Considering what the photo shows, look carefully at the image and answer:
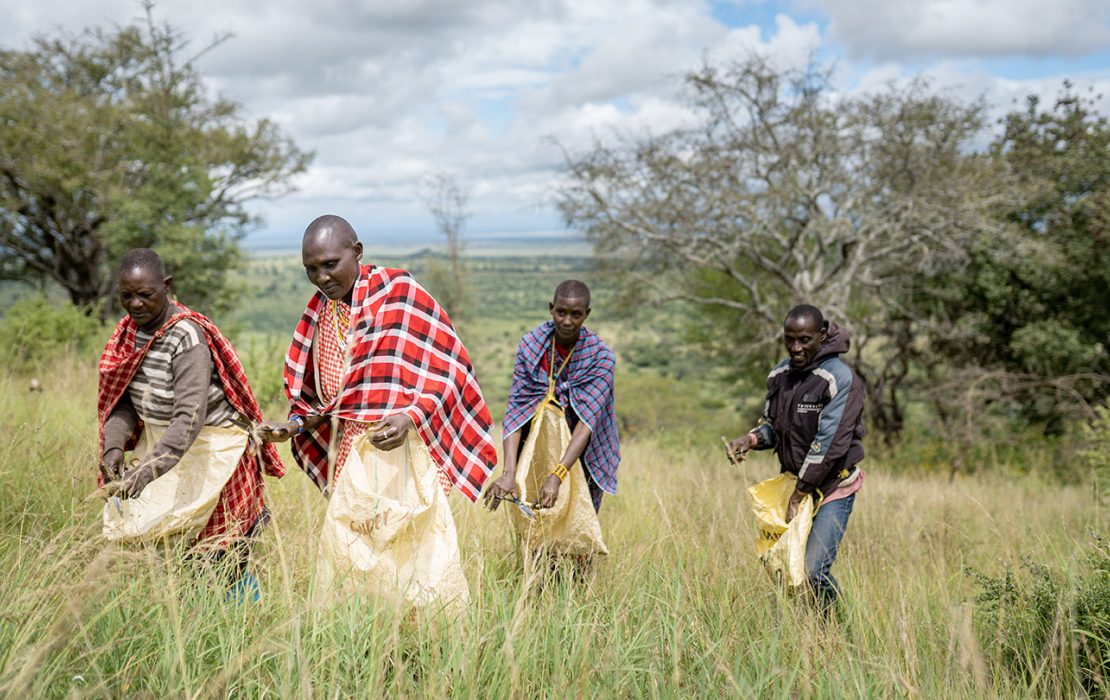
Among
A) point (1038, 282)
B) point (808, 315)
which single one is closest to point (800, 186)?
point (1038, 282)

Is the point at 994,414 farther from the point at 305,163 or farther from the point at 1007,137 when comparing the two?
the point at 305,163

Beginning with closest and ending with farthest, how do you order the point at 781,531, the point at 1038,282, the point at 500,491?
the point at 500,491 → the point at 781,531 → the point at 1038,282

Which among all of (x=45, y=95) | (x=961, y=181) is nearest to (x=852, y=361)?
(x=961, y=181)

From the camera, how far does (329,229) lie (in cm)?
312

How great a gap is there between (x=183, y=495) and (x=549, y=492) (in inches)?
62.8

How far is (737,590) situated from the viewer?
3.49 meters

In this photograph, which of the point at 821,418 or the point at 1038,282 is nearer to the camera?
the point at 821,418

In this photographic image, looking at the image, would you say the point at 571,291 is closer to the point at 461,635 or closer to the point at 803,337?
the point at 803,337

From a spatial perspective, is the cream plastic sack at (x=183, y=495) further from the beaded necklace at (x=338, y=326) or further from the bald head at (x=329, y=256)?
the bald head at (x=329, y=256)

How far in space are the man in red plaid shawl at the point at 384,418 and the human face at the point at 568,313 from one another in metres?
0.72

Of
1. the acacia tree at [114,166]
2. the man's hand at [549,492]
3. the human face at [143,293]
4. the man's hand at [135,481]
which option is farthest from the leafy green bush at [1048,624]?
the acacia tree at [114,166]

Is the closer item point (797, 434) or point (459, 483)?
point (459, 483)

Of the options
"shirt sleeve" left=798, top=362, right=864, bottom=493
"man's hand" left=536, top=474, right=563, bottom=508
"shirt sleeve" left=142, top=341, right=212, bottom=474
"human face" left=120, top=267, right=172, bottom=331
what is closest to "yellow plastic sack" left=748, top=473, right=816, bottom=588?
"shirt sleeve" left=798, top=362, right=864, bottom=493

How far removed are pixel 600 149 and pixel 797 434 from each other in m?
12.5
